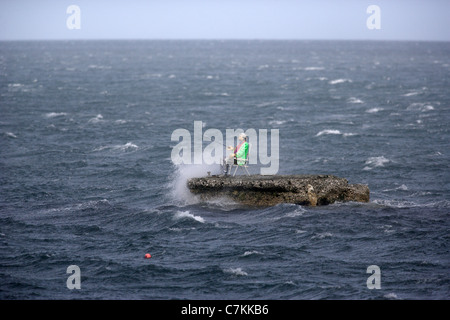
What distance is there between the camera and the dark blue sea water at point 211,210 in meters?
25.9

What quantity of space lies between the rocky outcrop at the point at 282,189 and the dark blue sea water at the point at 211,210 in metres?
0.53

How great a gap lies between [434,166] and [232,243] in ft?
73.3

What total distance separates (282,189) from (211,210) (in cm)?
384

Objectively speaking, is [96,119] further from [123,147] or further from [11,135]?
[123,147]

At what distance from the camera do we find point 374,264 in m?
27.0

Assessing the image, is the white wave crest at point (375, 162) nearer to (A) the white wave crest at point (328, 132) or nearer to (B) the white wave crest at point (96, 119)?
(A) the white wave crest at point (328, 132)

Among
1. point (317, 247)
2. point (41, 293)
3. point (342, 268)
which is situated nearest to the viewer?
point (41, 293)

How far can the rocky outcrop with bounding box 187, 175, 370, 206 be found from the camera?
108 ft

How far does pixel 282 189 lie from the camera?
32.9 m

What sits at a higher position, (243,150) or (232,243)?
(243,150)

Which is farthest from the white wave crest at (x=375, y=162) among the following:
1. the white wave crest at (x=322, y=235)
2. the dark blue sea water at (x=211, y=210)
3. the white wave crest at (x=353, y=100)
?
the white wave crest at (x=353, y=100)

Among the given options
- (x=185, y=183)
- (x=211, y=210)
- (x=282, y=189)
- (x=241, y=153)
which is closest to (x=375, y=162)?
(x=241, y=153)
